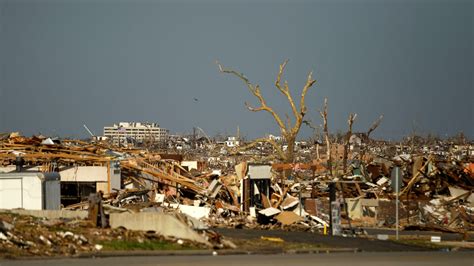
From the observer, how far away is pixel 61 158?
127 ft

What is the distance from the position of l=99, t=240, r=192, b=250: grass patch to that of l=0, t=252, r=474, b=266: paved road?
3.67ft

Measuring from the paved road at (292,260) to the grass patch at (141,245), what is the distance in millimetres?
1118

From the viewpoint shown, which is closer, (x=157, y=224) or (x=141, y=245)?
(x=141, y=245)

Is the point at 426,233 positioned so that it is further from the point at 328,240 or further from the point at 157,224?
the point at 157,224

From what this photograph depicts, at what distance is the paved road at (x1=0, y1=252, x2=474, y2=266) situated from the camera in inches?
838

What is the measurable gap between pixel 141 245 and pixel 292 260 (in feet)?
13.9

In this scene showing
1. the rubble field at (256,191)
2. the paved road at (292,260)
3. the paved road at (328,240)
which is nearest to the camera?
the paved road at (292,260)

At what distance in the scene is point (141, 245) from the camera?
79.9 feet

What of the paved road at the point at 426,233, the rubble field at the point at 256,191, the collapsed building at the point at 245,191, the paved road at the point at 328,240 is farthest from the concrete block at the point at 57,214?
the paved road at the point at 426,233

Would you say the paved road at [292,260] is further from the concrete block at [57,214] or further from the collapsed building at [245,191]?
the collapsed building at [245,191]

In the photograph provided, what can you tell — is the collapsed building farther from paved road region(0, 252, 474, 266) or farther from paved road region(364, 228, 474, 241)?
paved road region(0, 252, 474, 266)

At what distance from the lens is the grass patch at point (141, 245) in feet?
78.2

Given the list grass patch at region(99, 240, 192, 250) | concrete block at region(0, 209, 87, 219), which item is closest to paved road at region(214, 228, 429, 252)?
grass patch at region(99, 240, 192, 250)

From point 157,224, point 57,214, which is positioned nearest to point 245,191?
point 57,214
